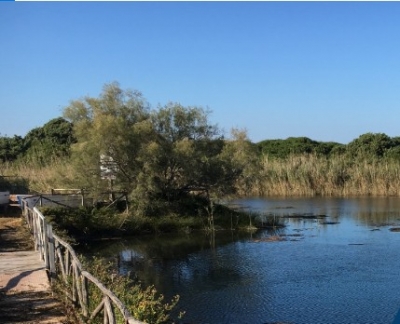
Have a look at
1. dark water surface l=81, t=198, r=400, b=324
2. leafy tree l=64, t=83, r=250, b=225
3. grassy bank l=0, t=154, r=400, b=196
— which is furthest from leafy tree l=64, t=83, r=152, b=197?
grassy bank l=0, t=154, r=400, b=196

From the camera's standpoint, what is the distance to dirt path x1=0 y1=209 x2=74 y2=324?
23.3 ft

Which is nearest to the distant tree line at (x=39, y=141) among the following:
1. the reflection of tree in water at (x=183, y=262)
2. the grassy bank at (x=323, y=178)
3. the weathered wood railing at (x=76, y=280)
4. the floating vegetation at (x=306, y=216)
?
the grassy bank at (x=323, y=178)

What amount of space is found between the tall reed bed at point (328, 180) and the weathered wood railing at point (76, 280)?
77.9 ft

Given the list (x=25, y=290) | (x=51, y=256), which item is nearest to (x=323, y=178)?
(x=51, y=256)

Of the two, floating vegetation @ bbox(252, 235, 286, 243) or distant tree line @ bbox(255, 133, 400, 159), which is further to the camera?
distant tree line @ bbox(255, 133, 400, 159)

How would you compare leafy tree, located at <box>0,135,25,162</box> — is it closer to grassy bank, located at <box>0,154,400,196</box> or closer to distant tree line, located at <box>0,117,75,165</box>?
distant tree line, located at <box>0,117,75,165</box>

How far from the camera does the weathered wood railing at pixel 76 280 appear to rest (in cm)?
523

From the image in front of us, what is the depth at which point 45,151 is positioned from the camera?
135 feet

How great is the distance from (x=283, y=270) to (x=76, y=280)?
8.20 meters

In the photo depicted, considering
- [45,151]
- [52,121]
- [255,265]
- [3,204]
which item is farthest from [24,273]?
[52,121]

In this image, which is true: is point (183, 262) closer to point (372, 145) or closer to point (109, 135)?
point (109, 135)

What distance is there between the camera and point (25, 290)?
8.48m

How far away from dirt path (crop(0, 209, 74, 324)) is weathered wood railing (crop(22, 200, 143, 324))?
0.70 feet

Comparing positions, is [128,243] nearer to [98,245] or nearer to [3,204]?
[98,245]
